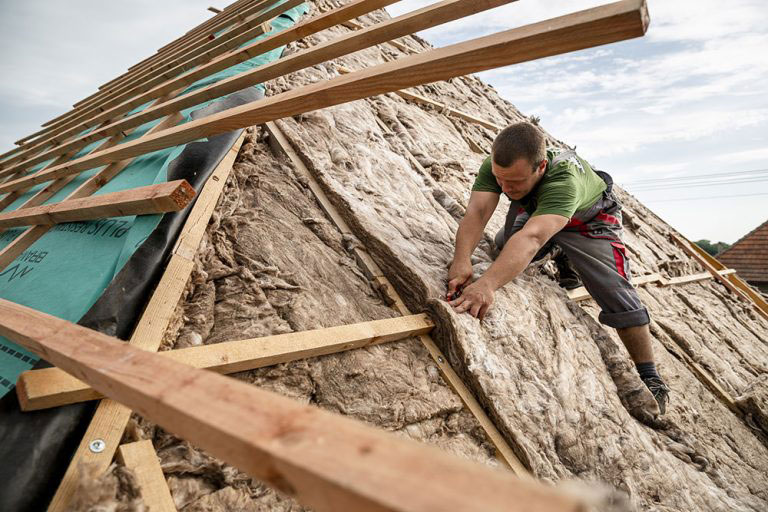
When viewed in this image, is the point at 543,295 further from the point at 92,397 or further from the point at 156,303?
the point at 92,397

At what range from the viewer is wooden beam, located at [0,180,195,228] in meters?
1.73

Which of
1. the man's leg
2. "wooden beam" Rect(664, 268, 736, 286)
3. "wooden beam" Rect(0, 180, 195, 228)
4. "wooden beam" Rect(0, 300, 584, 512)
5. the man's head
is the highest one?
"wooden beam" Rect(0, 300, 584, 512)

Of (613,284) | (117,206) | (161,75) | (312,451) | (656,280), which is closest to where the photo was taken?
(312,451)

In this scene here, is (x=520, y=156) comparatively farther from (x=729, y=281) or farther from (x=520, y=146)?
(x=729, y=281)

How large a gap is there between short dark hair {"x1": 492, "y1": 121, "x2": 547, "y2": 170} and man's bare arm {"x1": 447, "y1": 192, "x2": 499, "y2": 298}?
44 cm

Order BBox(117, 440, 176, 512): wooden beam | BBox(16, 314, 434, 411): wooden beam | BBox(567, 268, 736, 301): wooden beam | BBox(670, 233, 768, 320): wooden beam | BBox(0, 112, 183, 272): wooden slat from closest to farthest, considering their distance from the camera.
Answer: BBox(117, 440, 176, 512): wooden beam
BBox(16, 314, 434, 411): wooden beam
BBox(0, 112, 183, 272): wooden slat
BBox(567, 268, 736, 301): wooden beam
BBox(670, 233, 768, 320): wooden beam

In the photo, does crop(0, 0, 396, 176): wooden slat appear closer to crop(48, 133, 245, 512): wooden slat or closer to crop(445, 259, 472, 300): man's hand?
crop(48, 133, 245, 512): wooden slat

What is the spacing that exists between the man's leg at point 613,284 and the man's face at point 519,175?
28.2 inches

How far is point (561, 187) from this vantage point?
8.81 feet

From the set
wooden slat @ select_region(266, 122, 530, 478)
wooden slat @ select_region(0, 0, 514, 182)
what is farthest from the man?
wooden slat @ select_region(0, 0, 514, 182)

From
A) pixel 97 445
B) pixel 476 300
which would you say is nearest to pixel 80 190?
pixel 97 445

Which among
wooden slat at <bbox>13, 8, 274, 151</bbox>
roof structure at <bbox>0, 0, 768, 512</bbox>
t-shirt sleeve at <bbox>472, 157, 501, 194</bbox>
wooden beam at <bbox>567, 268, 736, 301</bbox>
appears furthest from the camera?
wooden slat at <bbox>13, 8, 274, 151</bbox>

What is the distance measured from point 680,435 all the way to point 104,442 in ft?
11.0

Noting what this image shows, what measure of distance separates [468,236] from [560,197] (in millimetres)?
672
